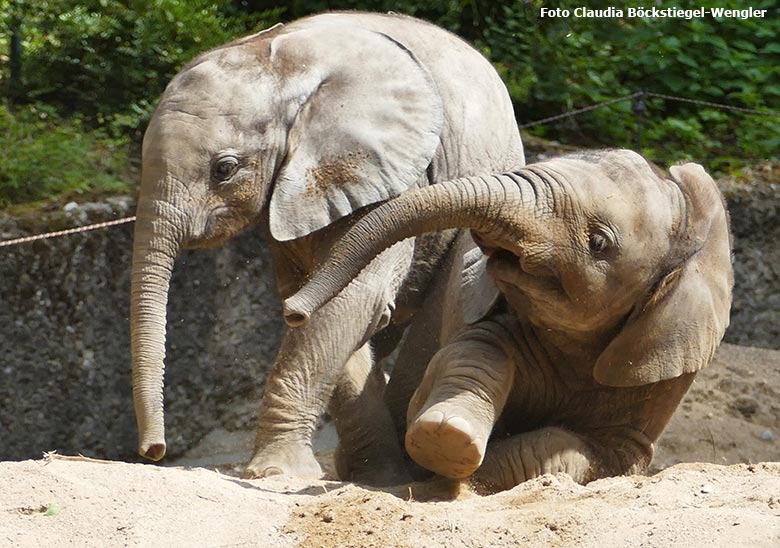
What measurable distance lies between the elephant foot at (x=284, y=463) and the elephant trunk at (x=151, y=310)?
0.44 metres

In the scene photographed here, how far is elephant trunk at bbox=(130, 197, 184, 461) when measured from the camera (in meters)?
5.91

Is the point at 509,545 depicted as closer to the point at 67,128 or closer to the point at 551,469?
the point at 551,469

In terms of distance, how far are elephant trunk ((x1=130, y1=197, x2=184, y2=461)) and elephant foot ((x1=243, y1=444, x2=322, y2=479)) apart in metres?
0.44

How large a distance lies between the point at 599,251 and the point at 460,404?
2.43 ft

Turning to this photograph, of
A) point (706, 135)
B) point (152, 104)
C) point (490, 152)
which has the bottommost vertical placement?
point (706, 135)

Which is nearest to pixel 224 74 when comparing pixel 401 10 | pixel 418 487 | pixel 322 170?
pixel 322 170

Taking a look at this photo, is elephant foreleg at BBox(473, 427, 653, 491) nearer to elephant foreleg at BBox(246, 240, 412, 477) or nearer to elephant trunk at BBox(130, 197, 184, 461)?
elephant foreleg at BBox(246, 240, 412, 477)

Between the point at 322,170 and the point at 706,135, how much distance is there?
515 centimetres

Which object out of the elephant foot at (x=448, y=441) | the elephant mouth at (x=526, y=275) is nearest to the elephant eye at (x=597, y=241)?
the elephant mouth at (x=526, y=275)

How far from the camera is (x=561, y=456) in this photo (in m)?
6.04

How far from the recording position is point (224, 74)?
6.46 meters

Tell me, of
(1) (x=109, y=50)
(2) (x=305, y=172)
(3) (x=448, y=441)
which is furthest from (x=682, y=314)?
(1) (x=109, y=50)

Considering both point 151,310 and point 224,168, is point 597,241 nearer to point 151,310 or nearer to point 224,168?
point 224,168

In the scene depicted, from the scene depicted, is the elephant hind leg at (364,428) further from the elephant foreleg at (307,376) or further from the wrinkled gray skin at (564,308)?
the wrinkled gray skin at (564,308)
